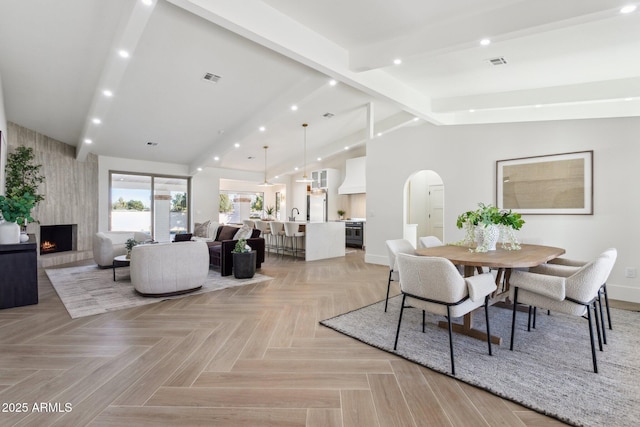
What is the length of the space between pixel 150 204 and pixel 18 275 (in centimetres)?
542

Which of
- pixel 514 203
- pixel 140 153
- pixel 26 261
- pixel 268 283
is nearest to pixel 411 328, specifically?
pixel 268 283

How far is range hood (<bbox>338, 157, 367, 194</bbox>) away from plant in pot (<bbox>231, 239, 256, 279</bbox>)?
4.83 meters

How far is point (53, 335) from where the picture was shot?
2.69 m

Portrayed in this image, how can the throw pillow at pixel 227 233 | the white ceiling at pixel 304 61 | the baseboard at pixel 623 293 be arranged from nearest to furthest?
the white ceiling at pixel 304 61 < the baseboard at pixel 623 293 < the throw pillow at pixel 227 233

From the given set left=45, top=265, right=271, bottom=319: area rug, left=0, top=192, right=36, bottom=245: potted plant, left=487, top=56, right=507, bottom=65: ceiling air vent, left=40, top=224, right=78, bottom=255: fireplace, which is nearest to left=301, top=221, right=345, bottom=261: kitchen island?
left=45, top=265, right=271, bottom=319: area rug

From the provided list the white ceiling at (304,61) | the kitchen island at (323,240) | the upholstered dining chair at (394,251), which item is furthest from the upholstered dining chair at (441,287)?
A: the kitchen island at (323,240)

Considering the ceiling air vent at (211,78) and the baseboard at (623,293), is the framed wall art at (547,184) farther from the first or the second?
the ceiling air vent at (211,78)

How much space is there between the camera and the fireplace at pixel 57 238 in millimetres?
6566

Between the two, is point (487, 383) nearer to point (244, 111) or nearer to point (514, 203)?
point (514, 203)

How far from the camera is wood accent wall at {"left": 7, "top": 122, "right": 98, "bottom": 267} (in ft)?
20.3

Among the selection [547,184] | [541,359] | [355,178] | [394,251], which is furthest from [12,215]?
[355,178]

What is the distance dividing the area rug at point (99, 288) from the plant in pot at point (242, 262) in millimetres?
100

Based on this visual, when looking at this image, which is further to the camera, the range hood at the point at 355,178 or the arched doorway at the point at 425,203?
the range hood at the point at 355,178

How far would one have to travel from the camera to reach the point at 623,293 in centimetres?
389
